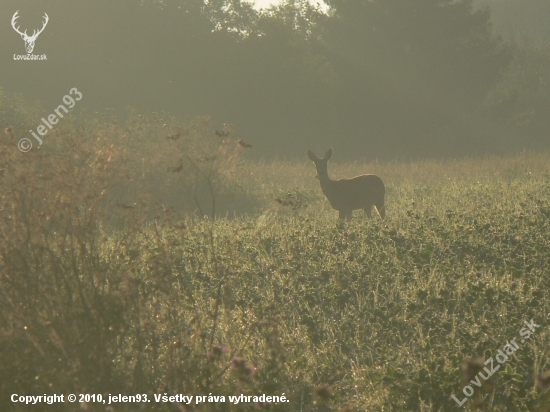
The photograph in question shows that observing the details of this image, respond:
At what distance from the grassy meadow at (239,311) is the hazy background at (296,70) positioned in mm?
26766

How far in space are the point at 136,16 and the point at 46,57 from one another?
5.19 metres

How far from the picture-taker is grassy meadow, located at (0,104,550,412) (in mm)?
3760

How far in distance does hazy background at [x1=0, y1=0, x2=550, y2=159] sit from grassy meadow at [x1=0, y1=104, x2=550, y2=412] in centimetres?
2677

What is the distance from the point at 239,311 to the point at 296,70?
105ft

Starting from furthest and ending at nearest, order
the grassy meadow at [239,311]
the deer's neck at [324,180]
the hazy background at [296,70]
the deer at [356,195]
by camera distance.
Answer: the hazy background at [296,70] < the deer's neck at [324,180] < the deer at [356,195] < the grassy meadow at [239,311]

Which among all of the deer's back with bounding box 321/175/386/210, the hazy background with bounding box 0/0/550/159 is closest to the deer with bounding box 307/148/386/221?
the deer's back with bounding box 321/175/386/210

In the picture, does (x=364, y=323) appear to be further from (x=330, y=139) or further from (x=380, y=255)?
(x=330, y=139)

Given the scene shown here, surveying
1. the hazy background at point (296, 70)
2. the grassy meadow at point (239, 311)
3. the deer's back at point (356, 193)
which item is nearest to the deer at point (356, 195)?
the deer's back at point (356, 193)

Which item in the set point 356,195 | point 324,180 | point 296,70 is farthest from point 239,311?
point 296,70

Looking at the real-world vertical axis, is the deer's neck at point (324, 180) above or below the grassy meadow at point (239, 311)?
above

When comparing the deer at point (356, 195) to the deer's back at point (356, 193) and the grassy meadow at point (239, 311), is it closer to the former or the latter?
the deer's back at point (356, 193)

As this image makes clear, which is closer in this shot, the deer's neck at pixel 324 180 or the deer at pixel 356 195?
the deer at pixel 356 195

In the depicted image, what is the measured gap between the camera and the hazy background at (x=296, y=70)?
3434 centimetres

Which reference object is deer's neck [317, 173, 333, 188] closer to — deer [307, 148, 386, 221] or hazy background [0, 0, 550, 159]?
deer [307, 148, 386, 221]
